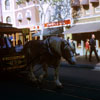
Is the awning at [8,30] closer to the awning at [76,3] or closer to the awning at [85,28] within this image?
the awning at [85,28]

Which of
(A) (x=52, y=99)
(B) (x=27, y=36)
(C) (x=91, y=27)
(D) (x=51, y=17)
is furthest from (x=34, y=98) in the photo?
(D) (x=51, y=17)

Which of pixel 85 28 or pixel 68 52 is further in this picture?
pixel 85 28

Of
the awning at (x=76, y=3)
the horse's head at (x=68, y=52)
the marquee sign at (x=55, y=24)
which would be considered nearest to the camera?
the horse's head at (x=68, y=52)

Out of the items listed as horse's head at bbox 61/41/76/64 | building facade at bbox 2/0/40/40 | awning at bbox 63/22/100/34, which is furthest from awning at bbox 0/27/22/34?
building facade at bbox 2/0/40/40

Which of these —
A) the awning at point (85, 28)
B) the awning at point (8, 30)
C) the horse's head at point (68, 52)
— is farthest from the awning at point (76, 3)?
the horse's head at point (68, 52)

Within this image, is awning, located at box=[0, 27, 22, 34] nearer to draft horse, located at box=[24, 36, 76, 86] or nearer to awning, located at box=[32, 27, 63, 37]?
draft horse, located at box=[24, 36, 76, 86]

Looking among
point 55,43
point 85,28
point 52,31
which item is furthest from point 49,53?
point 52,31

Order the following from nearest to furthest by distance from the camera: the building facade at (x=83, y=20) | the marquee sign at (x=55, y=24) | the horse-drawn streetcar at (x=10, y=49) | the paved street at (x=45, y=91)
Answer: the paved street at (x=45, y=91), the horse-drawn streetcar at (x=10, y=49), the building facade at (x=83, y=20), the marquee sign at (x=55, y=24)

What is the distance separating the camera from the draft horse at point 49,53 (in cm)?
739

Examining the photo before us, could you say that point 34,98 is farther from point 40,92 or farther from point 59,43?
point 59,43

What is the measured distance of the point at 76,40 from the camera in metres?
25.7

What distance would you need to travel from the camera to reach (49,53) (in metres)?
7.76

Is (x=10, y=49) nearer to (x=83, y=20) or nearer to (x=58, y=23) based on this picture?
(x=83, y=20)

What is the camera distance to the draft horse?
7391mm
